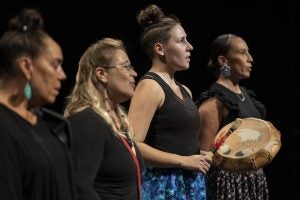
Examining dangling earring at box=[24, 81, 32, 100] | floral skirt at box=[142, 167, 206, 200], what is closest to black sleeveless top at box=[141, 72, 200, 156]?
floral skirt at box=[142, 167, 206, 200]

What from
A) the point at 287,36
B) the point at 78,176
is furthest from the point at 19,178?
the point at 287,36

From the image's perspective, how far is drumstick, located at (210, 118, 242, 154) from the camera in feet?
11.4

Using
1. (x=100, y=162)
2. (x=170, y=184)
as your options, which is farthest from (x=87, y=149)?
(x=170, y=184)

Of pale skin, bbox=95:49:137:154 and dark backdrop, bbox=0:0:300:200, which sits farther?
dark backdrop, bbox=0:0:300:200

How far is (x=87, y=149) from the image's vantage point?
2438mm

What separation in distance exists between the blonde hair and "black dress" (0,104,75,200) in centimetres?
40

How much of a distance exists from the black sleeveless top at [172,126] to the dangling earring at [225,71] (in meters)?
0.74

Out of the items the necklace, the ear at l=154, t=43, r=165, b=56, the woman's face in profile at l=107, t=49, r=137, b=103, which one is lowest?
the necklace

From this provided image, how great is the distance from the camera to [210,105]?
3.80 m

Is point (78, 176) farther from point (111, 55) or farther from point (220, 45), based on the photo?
point (220, 45)

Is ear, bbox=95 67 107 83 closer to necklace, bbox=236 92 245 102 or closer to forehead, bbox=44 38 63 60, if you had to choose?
forehead, bbox=44 38 63 60

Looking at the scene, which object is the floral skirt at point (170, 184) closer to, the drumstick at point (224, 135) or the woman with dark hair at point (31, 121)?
the drumstick at point (224, 135)

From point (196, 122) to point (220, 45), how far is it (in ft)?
2.91

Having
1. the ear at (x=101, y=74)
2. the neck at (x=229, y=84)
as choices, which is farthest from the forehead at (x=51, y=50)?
the neck at (x=229, y=84)
